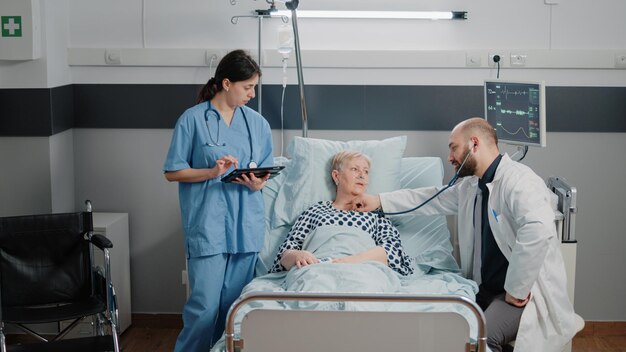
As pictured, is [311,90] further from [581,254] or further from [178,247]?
[581,254]

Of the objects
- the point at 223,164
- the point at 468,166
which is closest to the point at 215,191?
the point at 223,164

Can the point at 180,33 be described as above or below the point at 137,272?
above

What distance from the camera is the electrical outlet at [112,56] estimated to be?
4.60 metres

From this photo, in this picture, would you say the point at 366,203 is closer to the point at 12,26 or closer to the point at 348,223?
the point at 348,223

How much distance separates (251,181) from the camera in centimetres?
365

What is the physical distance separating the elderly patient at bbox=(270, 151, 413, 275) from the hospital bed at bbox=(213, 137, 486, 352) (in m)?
0.08

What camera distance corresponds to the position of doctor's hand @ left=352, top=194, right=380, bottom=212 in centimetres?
397

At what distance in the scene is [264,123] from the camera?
3867 mm

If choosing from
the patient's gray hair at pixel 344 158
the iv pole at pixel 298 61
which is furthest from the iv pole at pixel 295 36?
the patient's gray hair at pixel 344 158

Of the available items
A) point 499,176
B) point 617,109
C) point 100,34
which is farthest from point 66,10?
point 617,109

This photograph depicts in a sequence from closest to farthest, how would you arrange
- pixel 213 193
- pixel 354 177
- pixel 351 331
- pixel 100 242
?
pixel 351 331 < pixel 213 193 < pixel 100 242 < pixel 354 177

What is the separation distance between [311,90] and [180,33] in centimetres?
73

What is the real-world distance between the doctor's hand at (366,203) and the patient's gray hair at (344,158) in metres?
0.15

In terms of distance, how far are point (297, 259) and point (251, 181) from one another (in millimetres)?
370
